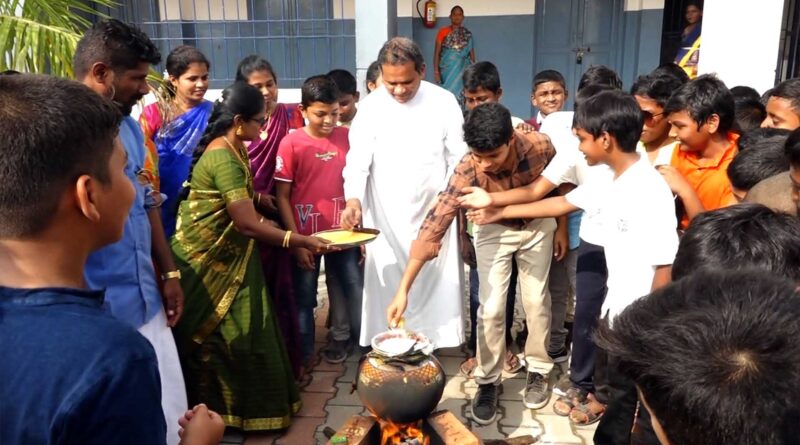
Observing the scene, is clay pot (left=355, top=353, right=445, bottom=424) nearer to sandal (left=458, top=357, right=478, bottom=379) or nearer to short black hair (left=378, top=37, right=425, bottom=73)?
sandal (left=458, top=357, right=478, bottom=379)

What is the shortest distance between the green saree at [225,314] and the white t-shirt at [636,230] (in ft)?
4.99

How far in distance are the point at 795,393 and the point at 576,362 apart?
238cm

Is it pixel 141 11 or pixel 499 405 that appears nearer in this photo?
pixel 499 405

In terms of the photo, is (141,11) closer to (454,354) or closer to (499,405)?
(454,354)

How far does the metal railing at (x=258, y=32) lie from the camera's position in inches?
330

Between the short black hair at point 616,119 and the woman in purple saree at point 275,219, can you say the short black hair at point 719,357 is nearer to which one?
the short black hair at point 616,119

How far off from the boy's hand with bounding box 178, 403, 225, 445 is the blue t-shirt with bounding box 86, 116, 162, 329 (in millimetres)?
693

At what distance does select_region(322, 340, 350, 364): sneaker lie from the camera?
378 cm

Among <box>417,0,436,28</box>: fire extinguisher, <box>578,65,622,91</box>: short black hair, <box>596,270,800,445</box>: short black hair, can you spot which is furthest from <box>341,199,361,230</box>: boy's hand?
<box>417,0,436,28</box>: fire extinguisher

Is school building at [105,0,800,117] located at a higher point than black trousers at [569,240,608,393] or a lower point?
higher

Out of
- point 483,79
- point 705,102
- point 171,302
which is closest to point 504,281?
point 705,102

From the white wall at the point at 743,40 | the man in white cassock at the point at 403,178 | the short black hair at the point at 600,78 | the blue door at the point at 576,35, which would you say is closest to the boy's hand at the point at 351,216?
the man in white cassock at the point at 403,178

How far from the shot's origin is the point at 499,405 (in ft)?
10.7

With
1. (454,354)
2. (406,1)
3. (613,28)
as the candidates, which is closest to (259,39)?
(406,1)
